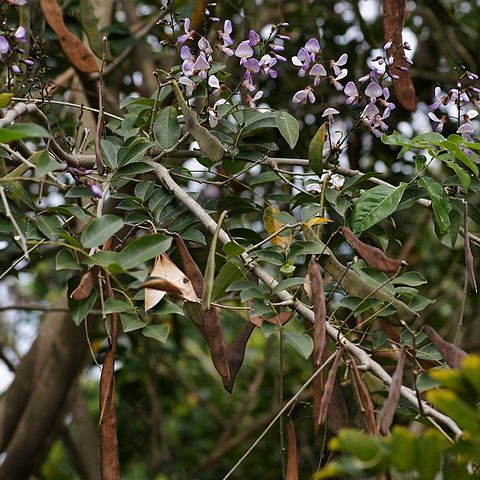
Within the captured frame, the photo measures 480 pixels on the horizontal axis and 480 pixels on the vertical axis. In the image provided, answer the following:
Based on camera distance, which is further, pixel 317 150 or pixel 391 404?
pixel 317 150

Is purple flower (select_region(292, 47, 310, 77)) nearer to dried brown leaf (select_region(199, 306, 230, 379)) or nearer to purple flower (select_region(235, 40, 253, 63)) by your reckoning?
purple flower (select_region(235, 40, 253, 63))

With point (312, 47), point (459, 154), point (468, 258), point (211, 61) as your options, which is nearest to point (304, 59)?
point (312, 47)

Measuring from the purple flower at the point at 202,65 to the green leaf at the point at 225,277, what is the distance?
0.26 metres

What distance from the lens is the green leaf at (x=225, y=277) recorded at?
3.18 feet

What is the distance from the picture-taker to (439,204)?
1.07 m

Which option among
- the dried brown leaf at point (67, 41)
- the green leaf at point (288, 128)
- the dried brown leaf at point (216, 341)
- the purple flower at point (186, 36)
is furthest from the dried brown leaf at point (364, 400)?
the dried brown leaf at point (67, 41)

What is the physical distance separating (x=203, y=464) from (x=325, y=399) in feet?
5.51

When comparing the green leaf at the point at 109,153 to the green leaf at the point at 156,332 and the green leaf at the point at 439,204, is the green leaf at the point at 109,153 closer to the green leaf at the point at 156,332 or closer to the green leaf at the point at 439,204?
the green leaf at the point at 156,332

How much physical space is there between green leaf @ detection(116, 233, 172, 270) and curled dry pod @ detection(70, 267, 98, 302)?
93mm

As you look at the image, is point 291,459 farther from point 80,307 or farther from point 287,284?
point 80,307

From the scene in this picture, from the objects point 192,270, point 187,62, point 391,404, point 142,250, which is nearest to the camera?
point 391,404

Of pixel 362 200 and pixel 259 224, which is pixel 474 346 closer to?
pixel 259 224

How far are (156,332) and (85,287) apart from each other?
0.09 metres

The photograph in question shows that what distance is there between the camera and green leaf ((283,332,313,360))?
87 cm
